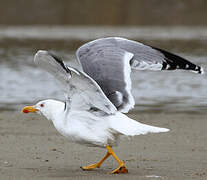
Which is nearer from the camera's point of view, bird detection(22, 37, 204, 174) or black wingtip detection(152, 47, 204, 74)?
bird detection(22, 37, 204, 174)

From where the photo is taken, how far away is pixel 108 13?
7312 cm

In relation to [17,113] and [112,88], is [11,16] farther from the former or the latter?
[112,88]

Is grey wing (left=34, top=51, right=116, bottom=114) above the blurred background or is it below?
above

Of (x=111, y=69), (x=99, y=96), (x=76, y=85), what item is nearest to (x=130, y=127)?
(x=99, y=96)

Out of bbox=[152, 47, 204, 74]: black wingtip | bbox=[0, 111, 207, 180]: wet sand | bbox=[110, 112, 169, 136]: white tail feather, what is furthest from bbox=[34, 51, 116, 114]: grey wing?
bbox=[152, 47, 204, 74]: black wingtip

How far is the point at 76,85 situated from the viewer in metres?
6.61

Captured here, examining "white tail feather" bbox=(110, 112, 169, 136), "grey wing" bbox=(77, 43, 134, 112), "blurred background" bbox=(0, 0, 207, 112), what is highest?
"grey wing" bbox=(77, 43, 134, 112)

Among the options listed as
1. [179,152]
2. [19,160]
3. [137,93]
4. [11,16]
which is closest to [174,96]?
[137,93]

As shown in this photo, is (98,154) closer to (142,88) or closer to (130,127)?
(130,127)

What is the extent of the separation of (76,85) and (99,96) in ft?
0.86

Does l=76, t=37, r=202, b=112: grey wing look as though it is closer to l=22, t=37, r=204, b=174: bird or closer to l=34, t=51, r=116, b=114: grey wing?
l=22, t=37, r=204, b=174: bird

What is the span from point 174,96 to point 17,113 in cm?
392

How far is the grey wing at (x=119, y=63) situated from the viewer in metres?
6.98

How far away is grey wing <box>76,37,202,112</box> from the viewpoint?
6.98 meters
